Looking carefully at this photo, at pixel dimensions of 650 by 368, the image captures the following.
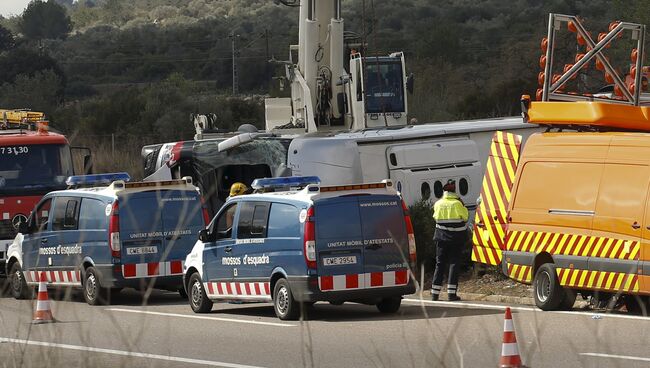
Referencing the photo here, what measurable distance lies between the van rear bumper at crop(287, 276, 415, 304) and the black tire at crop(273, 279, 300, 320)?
0.36ft

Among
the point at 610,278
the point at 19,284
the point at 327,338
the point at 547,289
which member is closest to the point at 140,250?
the point at 19,284

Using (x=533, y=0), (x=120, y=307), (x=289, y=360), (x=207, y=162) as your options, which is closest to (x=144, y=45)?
(x=533, y=0)

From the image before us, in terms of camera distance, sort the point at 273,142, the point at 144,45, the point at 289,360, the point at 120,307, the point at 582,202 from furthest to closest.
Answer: the point at 144,45 < the point at 273,142 < the point at 120,307 < the point at 582,202 < the point at 289,360

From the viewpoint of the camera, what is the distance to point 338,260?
56.4 feet

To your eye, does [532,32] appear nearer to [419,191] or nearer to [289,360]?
[419,191]

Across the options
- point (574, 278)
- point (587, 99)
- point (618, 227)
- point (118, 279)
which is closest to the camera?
point (618, 227)

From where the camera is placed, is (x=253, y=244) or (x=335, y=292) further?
(x=253, y=244)

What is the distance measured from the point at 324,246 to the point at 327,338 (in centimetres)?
196

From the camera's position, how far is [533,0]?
Result: 103250 mm

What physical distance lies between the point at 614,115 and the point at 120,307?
7893 millimetres

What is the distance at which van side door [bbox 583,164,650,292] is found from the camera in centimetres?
1614

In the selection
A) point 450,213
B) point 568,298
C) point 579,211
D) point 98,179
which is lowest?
point 568,298

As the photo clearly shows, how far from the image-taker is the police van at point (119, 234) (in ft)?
67.7

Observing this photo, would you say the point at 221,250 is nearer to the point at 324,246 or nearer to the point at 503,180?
the point at 324,246
